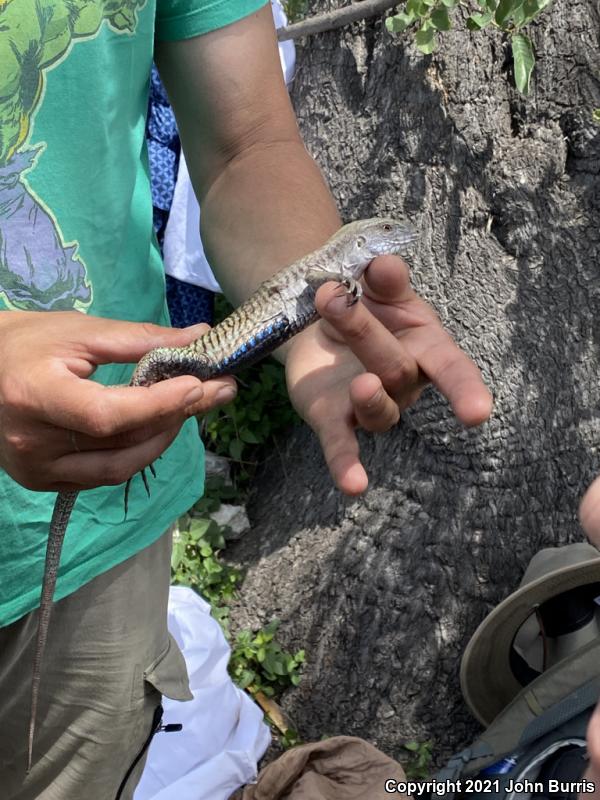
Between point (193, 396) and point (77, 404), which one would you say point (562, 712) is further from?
point (77, 404)

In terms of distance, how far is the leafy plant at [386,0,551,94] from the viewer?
2.41m

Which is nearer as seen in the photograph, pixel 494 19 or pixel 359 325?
pixel 359 325

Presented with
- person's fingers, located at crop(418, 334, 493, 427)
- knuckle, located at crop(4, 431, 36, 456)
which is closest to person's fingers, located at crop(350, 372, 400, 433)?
person's fingers, located at crop(418, 334, 493, 427)

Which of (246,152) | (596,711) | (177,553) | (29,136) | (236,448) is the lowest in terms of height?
(177,553)

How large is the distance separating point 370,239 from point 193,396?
0.81 m

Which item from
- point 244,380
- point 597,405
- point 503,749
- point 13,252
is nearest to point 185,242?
point 244,380

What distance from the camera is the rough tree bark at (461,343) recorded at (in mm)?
3016

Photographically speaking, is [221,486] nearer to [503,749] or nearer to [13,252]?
[503,749]

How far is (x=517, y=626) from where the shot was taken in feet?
10.1

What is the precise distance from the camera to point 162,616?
2.46 meters

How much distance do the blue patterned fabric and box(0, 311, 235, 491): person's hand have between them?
2.55m

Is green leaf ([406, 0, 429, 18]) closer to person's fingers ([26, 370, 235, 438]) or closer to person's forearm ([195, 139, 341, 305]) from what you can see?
person's forearm ([195, 139, 341, 305])

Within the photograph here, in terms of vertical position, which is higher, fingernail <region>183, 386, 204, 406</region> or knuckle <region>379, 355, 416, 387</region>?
fingernail <region>183, 386, 204, 406</region>

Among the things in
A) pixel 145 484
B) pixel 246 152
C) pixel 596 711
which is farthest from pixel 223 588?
pixel 596 711
